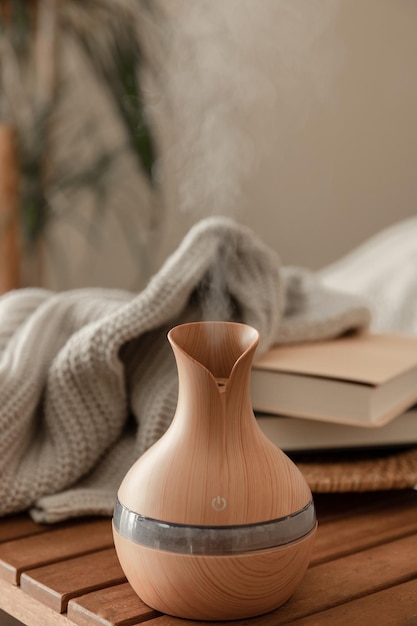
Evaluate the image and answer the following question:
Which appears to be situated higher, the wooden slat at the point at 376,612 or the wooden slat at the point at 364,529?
the wooden slat at the point at 376,612

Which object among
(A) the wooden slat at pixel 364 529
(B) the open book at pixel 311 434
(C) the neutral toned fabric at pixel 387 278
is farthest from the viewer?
(C) the neutral toned fabric at pixel 387 278

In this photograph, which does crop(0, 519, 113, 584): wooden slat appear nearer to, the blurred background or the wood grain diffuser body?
the wood grain diffuser body

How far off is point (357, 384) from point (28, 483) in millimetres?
270

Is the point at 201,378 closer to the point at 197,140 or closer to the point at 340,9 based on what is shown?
the point at 197,140

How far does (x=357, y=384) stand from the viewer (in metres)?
0.63

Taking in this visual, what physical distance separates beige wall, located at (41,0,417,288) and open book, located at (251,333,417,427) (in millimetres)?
400

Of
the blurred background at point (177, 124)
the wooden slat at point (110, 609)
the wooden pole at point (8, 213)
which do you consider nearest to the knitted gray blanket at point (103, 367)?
the wooden slat at point (110, 609)

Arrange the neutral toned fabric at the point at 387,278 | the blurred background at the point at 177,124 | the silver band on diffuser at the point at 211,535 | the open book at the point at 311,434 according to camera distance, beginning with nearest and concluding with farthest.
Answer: the silver band on diffuser at the point at 211,535 < the open book at the point at 311,434 < the neutral toned fabric at the point at 387,278 < the blurred background at the point at 177,124

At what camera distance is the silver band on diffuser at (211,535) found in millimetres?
415

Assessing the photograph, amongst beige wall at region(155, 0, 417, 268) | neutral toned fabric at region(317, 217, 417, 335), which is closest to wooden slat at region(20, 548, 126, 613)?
neutral toned fabric at region(317, 217, 417, 335)

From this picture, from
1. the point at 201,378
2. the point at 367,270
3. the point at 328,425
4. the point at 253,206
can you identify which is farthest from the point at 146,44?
the point at 201,378

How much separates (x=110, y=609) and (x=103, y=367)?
0.23 metres

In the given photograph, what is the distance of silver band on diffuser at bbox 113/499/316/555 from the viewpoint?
415 mm

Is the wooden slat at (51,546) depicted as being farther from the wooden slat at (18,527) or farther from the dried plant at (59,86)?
the dried plant at (59,86)
